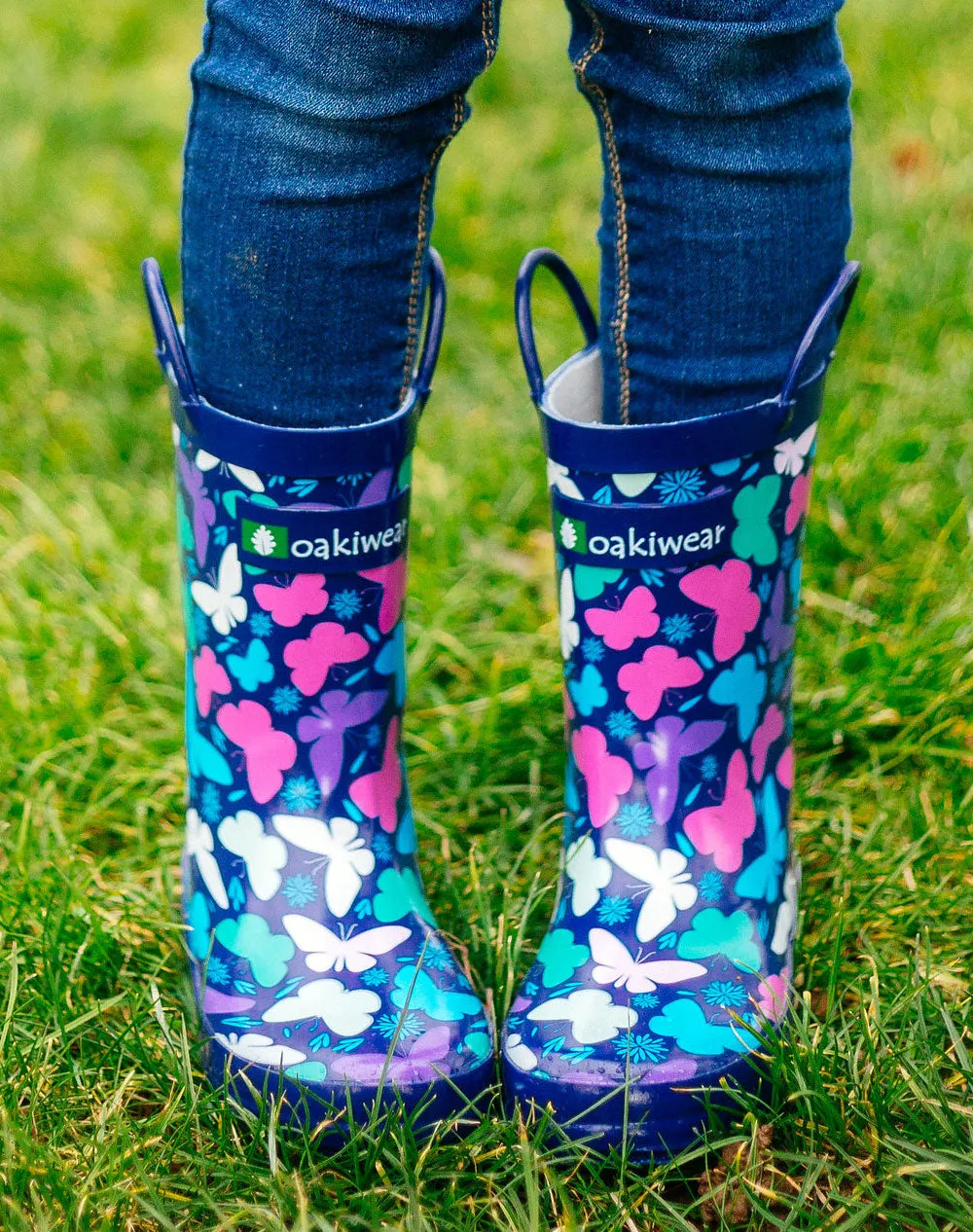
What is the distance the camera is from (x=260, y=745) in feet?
3.25

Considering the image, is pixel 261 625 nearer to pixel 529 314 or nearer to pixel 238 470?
pixel 238 470

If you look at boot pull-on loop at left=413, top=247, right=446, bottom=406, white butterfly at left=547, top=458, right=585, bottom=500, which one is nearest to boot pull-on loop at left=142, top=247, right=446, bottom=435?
boot pull-on loop at left=413, top=247, right=446, bottom=406

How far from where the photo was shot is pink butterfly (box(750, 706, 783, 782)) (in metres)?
1.02

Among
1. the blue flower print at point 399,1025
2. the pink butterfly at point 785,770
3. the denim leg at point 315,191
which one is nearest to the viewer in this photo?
the denim leg at point 315,191

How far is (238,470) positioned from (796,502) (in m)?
0.42

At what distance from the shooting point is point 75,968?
1.02 meters

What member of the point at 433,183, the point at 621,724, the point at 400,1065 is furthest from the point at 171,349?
the point at 400,1065

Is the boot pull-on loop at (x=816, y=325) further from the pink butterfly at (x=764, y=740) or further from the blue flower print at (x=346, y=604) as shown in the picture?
the blue flower print at (x=346, y=604)

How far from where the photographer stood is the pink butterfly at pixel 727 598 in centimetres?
96

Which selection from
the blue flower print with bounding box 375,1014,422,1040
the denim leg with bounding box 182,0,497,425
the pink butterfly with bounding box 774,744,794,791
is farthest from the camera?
the pink butterfly with bounding box 774,744,794,791

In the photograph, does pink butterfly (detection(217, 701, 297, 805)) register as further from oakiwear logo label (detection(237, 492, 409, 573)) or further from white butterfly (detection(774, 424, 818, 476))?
white butterfly (detection(774, 424, 818, 476))

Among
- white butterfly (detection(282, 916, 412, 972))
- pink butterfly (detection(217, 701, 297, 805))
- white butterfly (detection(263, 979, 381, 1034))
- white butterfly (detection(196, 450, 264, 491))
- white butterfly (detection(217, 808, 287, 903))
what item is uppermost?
white butterfly (detection(196, 450, 264, 491))

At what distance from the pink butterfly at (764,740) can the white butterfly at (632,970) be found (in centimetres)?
16

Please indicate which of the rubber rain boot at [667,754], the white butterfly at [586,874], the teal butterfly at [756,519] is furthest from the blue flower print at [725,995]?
the teal butterfly at [756,519]
